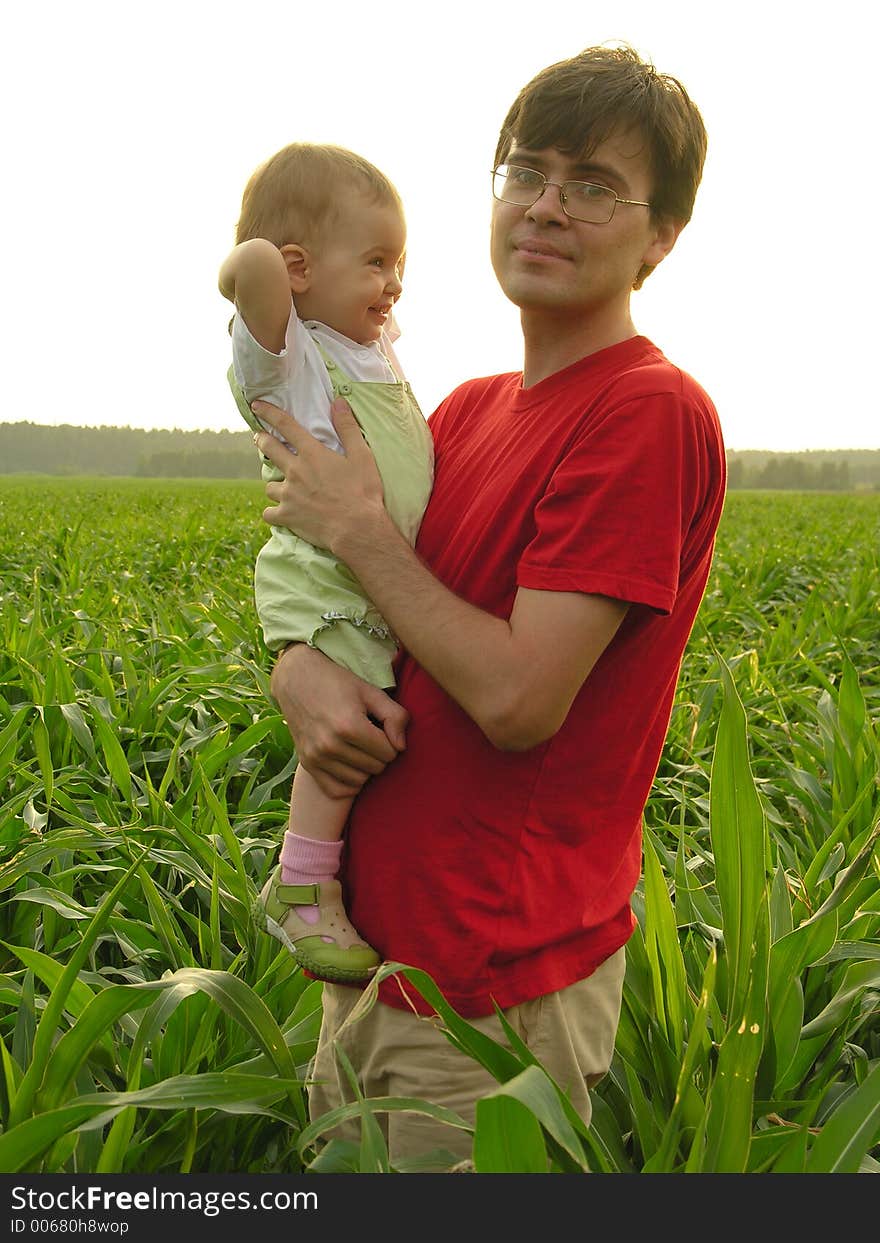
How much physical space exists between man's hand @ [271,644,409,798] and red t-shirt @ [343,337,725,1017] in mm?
31

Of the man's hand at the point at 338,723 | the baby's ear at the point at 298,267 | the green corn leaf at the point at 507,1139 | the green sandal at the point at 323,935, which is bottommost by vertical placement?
the green corn leaf at the point at 507,1139

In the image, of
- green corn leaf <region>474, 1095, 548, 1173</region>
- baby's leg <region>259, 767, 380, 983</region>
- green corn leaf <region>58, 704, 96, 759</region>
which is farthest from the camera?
green corn leaf <region>58, 704, 96, 759</region>

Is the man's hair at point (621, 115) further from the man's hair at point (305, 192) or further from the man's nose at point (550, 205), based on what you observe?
the man's hair at point (305, 192)

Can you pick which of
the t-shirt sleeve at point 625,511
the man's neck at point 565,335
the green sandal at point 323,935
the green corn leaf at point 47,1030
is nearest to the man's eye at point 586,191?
the man's neck at point 565,335

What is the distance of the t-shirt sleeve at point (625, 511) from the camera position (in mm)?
1151

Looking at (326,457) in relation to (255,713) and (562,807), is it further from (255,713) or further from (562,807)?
(255,713)

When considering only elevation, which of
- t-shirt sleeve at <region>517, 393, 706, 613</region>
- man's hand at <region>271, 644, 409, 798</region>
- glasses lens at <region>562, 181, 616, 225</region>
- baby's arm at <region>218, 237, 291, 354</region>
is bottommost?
man's hand at <region>271, 644, 409, 798</region>

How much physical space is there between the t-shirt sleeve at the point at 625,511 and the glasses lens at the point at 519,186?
35 cm

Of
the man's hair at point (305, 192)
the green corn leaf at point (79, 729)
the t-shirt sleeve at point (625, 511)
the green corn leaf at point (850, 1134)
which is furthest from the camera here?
the green corn leaf at point (79, 729)

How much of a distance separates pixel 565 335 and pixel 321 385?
14.8 inches

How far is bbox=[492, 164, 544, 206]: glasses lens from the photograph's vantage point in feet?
4.41

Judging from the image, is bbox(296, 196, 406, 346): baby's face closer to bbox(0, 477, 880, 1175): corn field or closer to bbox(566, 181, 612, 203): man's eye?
bbox(566, 181, 612, 203): man's eye

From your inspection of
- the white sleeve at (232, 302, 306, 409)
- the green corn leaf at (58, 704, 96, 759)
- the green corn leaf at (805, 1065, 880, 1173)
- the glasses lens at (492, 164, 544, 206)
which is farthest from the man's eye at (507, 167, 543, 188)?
the green corn leaf at (58, 704, 96, 759)

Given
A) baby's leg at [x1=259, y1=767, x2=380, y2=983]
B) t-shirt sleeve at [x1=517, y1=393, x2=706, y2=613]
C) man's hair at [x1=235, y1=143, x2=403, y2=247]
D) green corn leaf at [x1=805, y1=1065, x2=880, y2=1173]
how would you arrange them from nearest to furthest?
t-shirt sleeve at [x1=517, y1=393, x2=706, y2=613] < green corn leaf at [x1=805, y1=1065, x2=880, y2=1173] < baby's leg at [x1=259, y1=767, x2=380, y2=983] < man's hair at [x1=235, y1=143, x2=403, y2=247]
